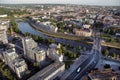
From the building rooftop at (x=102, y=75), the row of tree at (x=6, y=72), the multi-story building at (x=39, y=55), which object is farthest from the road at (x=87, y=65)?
the row of tree at (x=6, y=72)

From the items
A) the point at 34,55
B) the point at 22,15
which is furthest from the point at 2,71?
the point at 22,15

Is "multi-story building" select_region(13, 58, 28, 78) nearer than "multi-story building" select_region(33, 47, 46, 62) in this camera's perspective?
Yes

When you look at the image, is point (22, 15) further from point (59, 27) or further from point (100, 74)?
point (100, 74)

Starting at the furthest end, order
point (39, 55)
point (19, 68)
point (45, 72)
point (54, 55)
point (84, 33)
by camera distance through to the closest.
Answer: point (84, 33)
point (54, 55)
point (39, 55)
point (19, 68)
point (45, 72)

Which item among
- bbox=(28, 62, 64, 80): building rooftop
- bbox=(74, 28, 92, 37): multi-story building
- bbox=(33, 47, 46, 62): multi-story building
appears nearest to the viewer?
bbox=(28, 62, 64, 80): building rooftop

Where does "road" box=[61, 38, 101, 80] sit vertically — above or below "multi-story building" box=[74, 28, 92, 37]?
below

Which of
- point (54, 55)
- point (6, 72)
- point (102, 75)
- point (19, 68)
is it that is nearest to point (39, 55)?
point (54, 55)

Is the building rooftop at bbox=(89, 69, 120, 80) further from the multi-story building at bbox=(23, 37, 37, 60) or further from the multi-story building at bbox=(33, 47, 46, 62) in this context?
the multi-story building at bbox=(23, 37, 37, 60)

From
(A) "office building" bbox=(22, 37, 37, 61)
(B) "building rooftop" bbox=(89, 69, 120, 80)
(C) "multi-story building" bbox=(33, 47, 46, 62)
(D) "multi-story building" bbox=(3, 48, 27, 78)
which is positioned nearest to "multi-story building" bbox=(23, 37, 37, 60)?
(A) "office building" bbox=(22, 37, 37, 61)

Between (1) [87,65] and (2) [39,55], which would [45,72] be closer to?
(2) [39,55]

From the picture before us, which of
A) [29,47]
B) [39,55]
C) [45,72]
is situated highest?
[29,47]

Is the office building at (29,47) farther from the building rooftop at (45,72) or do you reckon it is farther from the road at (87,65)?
the road at (87,65)
